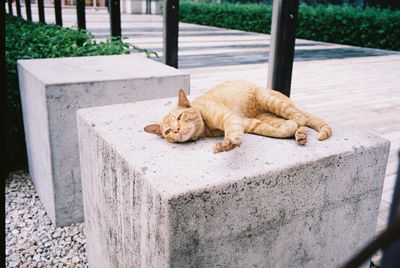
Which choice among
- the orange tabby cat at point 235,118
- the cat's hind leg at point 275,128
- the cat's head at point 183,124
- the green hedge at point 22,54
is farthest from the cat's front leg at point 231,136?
the green hedge at point 22,54

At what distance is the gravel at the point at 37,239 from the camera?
272cm

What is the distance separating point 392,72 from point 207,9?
1362 centimetres

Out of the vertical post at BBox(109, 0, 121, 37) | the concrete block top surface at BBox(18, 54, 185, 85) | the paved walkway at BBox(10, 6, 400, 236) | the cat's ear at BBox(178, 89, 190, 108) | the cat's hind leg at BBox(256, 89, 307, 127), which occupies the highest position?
the vertical post at BBox(109, 0, 121, 37)

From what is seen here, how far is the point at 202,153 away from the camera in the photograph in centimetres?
171

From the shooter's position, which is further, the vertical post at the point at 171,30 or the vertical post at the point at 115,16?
the vertical post at the point at 115,16

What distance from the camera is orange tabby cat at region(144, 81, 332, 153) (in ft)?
5.67

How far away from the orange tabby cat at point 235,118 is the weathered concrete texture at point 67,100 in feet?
3.60

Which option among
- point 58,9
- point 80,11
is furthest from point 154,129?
point 58,9

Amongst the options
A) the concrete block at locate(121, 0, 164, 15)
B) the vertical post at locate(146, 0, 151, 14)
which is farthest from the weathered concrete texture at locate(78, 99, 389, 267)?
the vertical post at locate(146, 0, 151, 14)

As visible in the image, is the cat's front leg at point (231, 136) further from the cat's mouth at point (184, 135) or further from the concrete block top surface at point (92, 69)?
the concrete block top surface at point (92, 69)

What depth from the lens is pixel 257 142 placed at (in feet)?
6.09

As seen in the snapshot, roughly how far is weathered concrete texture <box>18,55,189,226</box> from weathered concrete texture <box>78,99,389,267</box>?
68 cm

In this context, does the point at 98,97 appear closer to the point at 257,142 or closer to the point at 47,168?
the point at 47,168

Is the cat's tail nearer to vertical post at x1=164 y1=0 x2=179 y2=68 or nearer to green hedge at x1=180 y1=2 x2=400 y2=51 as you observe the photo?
vertical post at x1=164 y1=0 x2=179 y2=68
